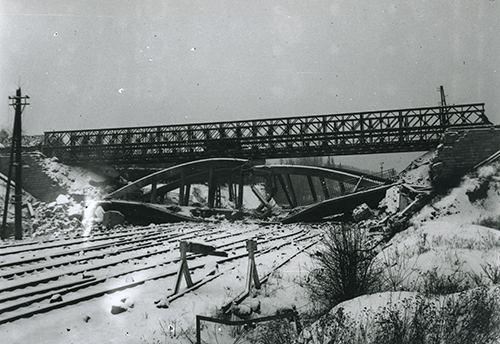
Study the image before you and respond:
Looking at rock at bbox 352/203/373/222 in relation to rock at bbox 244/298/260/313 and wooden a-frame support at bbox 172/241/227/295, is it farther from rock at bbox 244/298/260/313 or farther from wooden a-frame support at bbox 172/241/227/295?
rock at bbox 244/298/260/313

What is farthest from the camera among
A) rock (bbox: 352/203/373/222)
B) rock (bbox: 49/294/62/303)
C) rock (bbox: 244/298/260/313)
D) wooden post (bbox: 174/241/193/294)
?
rock (bbox: 352/203/373/222)

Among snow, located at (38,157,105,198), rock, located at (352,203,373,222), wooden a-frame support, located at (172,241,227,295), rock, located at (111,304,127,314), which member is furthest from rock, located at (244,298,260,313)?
snow, located at (38,157,105,198)

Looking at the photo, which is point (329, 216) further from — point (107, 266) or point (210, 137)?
point (210, 137)

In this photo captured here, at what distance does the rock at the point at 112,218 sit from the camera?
54.9 feet

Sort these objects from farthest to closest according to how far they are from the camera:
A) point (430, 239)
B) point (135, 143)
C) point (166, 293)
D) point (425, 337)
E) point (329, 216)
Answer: point (135, 143) → point (329, 216) → point (430, 239) → point (166, 293) → point (425, 337)

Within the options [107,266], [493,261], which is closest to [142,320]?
[107,266]

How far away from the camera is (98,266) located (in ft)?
26.9

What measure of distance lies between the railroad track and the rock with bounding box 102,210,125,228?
370 centimetres

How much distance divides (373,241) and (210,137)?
19728 millimetres

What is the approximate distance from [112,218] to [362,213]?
1011cm

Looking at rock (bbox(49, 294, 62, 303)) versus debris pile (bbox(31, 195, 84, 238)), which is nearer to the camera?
rock (bbox(49, 294, 62, 303))

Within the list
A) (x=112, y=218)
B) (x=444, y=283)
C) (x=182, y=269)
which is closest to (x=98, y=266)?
(x=182, y=269)

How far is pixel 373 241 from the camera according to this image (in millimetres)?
10469

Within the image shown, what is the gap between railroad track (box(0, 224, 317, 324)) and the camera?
6118 mm
